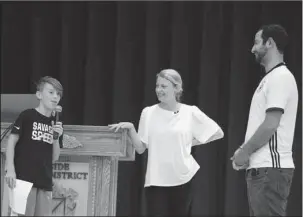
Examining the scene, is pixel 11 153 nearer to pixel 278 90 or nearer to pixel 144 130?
pixel 144 130

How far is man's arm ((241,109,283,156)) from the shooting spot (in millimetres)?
2033

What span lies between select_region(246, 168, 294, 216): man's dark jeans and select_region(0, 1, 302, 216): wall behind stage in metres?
2.53

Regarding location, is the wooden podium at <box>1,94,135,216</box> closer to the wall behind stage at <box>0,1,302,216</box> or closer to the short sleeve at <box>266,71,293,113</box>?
the short sleeve at <box>266,71,293,113</box>

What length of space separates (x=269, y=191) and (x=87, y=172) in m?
1.03

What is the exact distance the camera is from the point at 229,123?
183 inches

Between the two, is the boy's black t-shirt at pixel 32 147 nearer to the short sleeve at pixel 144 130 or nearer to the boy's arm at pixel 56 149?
the boy's arm at pixel 56 149

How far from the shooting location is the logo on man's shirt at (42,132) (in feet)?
7.90

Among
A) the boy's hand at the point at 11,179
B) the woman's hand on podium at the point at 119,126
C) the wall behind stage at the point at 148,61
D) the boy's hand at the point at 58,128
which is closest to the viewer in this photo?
the boy's hand at the point at 11,179

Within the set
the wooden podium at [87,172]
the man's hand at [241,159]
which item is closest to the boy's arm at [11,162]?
the wooden podium at [87,172]

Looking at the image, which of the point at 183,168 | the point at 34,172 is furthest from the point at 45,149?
the point at 183,168

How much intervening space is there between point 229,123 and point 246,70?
434 millimetres

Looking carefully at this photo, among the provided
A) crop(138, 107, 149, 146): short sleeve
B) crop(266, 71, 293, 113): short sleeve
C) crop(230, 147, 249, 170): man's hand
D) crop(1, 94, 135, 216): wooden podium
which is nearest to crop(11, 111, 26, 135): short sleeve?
crop(1, 94, 135, 216): wooden podium

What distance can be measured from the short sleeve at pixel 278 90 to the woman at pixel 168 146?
825 millimetres

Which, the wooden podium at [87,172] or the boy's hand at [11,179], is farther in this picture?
the wooden podium at [87,172]
